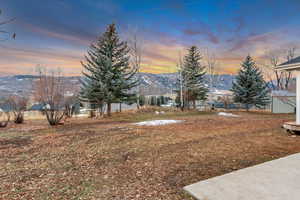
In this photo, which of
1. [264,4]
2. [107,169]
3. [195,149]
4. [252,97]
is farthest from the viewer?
[252,97]

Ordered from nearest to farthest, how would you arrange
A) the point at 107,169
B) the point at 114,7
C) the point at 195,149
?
1. the point at 107,169
2. the point at 195,149
3. the point at 114,7

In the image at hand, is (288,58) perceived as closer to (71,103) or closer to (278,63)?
(278,63)

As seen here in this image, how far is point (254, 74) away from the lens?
18469 millimetres

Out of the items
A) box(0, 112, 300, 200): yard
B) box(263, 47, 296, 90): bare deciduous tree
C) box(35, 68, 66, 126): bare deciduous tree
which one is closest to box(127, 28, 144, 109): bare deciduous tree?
box(35, 68, 66, 126): bare deciduous tree

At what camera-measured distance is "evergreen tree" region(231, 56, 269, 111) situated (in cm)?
1834

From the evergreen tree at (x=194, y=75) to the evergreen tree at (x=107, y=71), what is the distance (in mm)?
8850

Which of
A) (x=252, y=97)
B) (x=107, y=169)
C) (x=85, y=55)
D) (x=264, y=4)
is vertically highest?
(x=264, y=4)

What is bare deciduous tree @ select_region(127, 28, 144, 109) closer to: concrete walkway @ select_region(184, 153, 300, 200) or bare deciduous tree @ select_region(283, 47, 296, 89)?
concrete walkway @ select_region(184, 153, 300, 200)

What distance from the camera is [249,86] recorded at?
18.6m

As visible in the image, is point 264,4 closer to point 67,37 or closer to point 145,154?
point 145,154

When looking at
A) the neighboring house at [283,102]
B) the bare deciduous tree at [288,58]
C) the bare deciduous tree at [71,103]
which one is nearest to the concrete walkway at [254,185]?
the bare deciduous tree at [71,103]

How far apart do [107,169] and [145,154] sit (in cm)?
98

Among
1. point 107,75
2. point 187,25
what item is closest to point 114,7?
point 107,75

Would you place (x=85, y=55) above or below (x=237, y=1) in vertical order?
below
